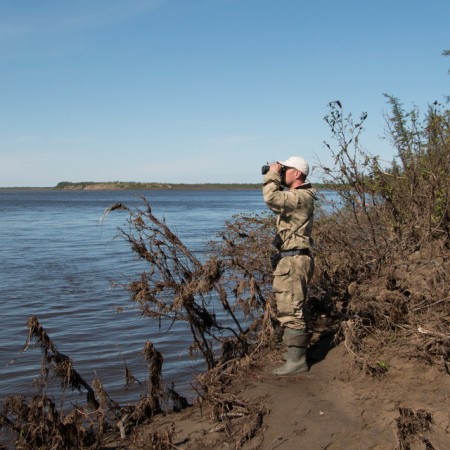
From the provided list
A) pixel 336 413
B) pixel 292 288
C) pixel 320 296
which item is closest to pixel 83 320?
pixel 320 296

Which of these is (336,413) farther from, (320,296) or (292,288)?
(320,296)

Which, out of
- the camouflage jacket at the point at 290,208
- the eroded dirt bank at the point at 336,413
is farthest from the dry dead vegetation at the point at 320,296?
the camouflage jacket at the point at 290,208

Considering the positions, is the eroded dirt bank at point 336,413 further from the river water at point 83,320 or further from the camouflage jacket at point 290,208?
the camouflage jacket at point 290,208

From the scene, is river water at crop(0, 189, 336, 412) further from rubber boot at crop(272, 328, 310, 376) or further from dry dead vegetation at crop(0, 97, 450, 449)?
rubber boot at crop(272, 328, 310, 376)

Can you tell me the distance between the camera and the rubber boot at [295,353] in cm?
499

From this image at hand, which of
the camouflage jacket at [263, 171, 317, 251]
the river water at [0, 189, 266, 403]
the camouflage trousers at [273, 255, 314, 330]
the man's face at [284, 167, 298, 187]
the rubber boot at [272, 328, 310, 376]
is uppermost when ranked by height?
the man's face at [284, 167, 298, 187]

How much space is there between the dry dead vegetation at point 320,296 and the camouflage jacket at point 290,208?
646 millimetres

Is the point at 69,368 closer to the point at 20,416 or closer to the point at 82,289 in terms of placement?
the point at 20,416

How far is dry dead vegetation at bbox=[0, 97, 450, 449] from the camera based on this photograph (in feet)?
14.0

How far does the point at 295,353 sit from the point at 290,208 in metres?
1.41

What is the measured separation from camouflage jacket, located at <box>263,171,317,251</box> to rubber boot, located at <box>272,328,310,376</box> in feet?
2.73

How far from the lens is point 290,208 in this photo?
16.2 feet

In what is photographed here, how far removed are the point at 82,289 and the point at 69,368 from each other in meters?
7.71

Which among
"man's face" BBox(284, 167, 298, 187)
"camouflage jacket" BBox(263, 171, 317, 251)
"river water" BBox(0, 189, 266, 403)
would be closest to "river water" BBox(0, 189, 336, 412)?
"river water" BBox(0, 189, 266, 403)
